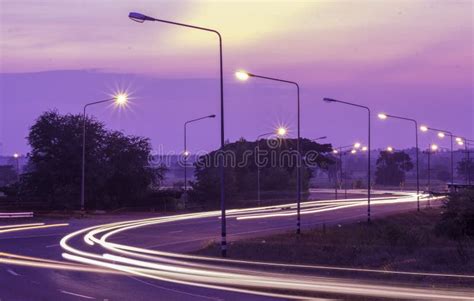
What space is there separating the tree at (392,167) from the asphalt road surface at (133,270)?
111049 mm

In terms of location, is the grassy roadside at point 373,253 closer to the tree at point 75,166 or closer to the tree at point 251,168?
the tree at point 75,166

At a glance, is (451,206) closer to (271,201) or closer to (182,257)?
(182,257)

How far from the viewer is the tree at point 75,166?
2586 inches

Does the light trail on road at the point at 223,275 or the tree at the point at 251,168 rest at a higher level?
the tree at the point at 251,168

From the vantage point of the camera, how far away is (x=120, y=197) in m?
70.2

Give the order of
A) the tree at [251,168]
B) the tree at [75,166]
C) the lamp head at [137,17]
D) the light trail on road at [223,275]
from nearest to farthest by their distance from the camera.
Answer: the light trail on road at [223,275]
the lamp head at [137,17]
the tree at [75,166]
the tree at [251,168]

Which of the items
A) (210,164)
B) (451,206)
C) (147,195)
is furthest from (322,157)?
(451,206)

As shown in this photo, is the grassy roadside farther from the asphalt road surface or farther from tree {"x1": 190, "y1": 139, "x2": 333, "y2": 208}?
tree {"x1": 190, "y1": 139, "x2": 333, "y2": 208}

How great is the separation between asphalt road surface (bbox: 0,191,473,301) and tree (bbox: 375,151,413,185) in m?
111

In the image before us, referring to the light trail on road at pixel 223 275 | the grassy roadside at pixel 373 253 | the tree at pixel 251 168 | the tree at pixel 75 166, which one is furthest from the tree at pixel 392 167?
the light trail on road at pixel 223 275

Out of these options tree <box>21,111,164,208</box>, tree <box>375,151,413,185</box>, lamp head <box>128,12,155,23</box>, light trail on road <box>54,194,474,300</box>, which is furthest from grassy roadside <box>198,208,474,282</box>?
tree <box>375,151,413,185</box>

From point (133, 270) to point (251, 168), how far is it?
73422mm

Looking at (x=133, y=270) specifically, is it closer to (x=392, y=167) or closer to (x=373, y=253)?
(x=373, y=253)

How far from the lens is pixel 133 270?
22547mm
